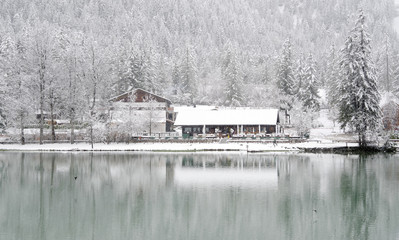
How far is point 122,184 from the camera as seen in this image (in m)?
27.2

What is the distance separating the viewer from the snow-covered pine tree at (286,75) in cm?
7706

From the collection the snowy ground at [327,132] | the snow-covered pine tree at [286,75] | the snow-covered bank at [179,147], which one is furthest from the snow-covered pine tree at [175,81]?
the snow-covered bank at [179,147]

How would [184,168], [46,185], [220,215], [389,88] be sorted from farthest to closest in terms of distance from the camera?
1. [389,88]
2. [184,168]
3. [46,185]
4. [220,215]

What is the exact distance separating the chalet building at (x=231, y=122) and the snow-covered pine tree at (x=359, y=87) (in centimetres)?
1578

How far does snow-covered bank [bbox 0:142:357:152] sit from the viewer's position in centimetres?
4762

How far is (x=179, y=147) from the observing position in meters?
49.8

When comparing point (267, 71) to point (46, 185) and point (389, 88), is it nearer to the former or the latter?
point (389, 88)

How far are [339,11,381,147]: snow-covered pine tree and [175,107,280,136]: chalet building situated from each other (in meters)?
15.8

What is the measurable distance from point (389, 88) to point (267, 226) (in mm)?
75923

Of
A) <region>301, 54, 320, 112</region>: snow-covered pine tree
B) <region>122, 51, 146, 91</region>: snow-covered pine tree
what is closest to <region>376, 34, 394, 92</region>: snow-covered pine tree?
<region>301, 54, 320, 112</region>: snow-covered pine tree

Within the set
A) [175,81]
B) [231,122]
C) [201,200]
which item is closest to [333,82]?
[231,122]

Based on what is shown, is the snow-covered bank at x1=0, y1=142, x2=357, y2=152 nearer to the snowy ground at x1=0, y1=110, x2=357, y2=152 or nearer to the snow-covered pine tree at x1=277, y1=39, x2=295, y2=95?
the snowy ground at x1=0, y1=110, x2=357, y2=152

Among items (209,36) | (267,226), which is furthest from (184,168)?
(209,36)

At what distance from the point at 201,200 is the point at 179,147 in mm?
27759
